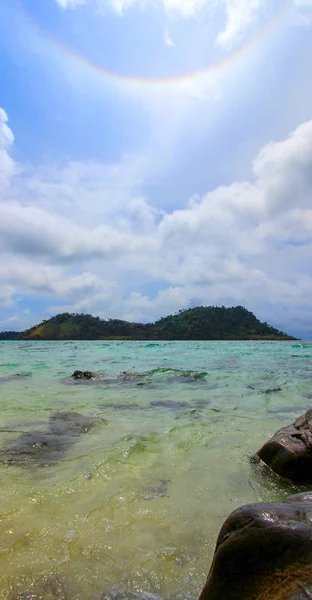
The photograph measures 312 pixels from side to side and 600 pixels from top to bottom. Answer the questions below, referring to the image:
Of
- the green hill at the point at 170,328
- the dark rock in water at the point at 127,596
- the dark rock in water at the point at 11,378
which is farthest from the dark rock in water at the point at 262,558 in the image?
the green hill at the point at 170,328

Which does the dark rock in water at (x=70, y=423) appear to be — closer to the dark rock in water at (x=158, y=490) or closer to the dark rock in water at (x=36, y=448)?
the dark rock in water at (x=36, y=448)

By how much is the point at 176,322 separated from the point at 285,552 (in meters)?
140

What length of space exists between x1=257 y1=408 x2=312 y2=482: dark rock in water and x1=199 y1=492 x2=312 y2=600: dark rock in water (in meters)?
2.50

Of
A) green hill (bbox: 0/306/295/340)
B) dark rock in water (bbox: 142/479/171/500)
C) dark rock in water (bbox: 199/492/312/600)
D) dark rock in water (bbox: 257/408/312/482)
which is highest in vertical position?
green hill (bbox: 0/306/295/340)

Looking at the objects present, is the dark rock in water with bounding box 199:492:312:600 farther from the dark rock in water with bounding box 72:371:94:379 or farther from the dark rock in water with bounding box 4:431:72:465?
the dark rock in water with bounding box 72:371:94:379

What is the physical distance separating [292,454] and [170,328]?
132 metres

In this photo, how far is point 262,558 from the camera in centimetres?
195

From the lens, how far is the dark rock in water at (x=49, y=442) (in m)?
4.97

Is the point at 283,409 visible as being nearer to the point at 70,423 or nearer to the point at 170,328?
the point at 70,423

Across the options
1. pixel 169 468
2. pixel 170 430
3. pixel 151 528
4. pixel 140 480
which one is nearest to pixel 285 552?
pixel 151 528

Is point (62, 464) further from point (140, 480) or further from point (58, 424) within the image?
point (58, 424)

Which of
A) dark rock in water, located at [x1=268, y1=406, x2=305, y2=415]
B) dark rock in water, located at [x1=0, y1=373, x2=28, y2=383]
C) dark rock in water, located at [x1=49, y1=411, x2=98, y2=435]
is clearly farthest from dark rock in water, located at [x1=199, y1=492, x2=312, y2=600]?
dark rock in water, located at [x1=0, y1=373, x2=28, y2=383]

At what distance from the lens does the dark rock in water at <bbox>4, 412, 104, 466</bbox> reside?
4.97 meters

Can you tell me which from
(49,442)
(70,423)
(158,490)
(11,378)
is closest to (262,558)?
(158,490)
